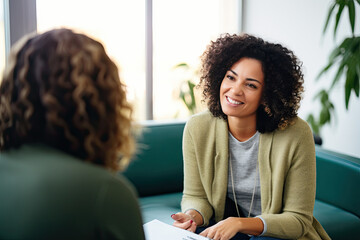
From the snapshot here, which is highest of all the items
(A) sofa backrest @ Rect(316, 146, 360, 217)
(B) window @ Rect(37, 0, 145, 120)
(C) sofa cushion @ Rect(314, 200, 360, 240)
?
(B) window @ Rect(37, 0, 145, 120)

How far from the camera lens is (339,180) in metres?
2.08

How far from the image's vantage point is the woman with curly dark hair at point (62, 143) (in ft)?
2.22

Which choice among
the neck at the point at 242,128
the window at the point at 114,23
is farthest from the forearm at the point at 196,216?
the window at the point at 114,23

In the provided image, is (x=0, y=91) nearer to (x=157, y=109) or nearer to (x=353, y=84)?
(x=353, y=84)

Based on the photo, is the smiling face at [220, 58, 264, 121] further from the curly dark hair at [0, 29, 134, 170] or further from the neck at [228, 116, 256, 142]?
the curly dark hair at [0, 29, 134, 170]

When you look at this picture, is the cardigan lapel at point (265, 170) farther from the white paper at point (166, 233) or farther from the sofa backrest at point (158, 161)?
the sofa backrest at point (158, 161)

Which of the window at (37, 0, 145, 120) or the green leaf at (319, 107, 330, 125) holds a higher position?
the window at (37, 0, 145, 120)

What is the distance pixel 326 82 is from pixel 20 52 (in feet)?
9.23

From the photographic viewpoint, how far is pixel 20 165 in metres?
0.71

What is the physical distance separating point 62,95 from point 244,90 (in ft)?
3.09

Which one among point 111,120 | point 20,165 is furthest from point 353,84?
point 20,165

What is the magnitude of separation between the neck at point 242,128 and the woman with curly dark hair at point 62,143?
0.86 m

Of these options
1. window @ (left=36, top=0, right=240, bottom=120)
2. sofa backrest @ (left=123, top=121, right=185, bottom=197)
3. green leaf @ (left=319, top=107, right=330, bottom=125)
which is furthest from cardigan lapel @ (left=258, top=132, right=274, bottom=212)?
window @ (left=36, top=0, right=240, bottom=120)

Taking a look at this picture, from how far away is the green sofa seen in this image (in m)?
1.98
